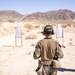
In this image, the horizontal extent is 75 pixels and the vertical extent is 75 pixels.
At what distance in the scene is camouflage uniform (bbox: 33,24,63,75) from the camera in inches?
200

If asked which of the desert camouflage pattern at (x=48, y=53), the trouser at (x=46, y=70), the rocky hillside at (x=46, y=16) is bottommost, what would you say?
the trouser at (x=46, y=70)

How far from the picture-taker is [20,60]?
13625 mm

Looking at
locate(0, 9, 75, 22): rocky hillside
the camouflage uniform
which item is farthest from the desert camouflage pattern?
locate(0, 9, 75, 22): rocky hillside

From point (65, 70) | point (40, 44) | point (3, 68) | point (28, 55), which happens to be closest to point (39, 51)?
point (40, 44)

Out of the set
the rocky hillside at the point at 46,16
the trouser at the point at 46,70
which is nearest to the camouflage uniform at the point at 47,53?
the trouser at the point at 46,70

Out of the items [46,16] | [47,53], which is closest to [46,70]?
[47,53]

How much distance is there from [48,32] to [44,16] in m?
178

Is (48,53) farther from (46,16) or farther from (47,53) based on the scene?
(46,16)

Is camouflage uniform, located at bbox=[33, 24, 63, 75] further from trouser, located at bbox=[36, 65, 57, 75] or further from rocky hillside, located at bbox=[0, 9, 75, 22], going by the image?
rocky hillside, located at bbox=[0, 9, 75, 22]

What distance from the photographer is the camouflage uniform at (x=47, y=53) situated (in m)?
5.07

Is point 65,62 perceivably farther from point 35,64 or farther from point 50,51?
point 50,51

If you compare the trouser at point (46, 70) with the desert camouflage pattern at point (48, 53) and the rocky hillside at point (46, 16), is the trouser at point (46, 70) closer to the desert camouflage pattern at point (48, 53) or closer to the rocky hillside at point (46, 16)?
the desert camouflage pattern at point (48, 53)

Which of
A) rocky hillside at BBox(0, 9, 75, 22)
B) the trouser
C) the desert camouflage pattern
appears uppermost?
rocky hillside at BBox(0, 9, 75, 22)

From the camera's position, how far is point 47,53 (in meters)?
5.10
